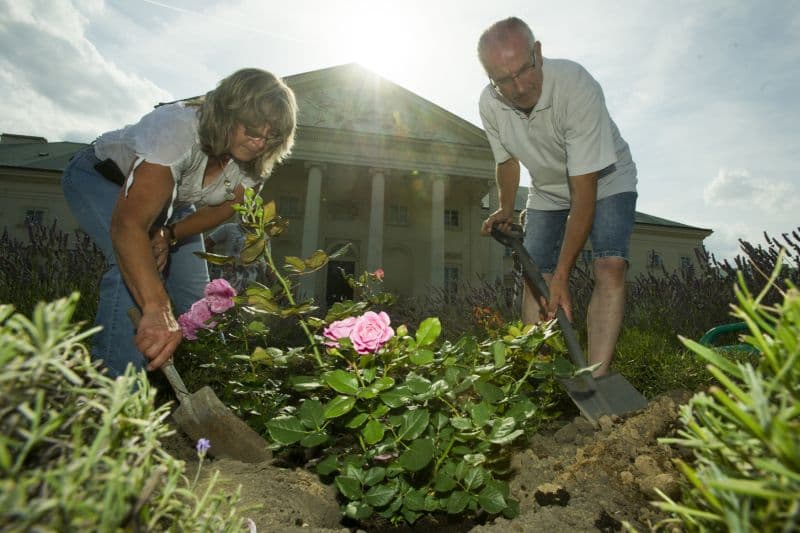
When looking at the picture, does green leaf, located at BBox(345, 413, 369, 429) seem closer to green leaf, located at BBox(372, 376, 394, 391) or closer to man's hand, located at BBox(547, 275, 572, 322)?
green leaf, located at BBox(372, 376, 394, 391)

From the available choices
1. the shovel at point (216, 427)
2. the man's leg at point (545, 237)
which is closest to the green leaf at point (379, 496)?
the shovel at point (216, 427)

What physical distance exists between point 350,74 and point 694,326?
22.2 metres

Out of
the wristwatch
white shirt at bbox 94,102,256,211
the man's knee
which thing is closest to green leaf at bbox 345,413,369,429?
white shirt at bbox 94,102,256,211

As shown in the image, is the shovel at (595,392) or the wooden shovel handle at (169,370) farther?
the shovel at (595,392)

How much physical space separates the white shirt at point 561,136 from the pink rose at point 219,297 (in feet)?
5.78

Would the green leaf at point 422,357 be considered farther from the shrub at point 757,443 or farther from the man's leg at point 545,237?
the man's leg at point 545,237

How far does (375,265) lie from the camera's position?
2123 cm

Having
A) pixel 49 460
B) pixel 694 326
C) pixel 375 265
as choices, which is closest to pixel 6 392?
pixel 49 460

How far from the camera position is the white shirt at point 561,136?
93.9 inches

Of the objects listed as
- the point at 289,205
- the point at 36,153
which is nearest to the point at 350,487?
the point at 289,205

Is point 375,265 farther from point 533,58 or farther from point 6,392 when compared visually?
point 6,392

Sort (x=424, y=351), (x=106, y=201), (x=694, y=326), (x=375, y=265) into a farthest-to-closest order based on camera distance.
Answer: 1. (x=375, y=265)
2. (x=694, y=326)
3. (x=106, y=201)
4. (x=424, y=351)

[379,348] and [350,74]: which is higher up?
[350,74]

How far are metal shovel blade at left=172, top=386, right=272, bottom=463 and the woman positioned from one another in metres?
0.25
